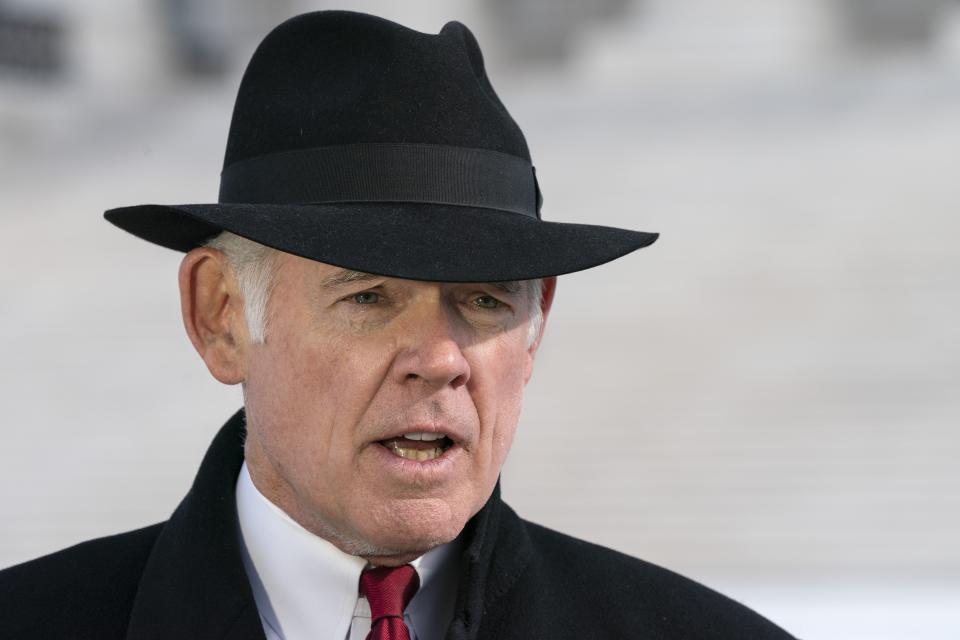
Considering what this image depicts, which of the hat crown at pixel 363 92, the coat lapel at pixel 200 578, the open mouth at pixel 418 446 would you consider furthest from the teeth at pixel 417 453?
the hat crown at pixel 363 92

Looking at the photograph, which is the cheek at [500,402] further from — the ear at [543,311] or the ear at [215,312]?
the ear at [215,312]

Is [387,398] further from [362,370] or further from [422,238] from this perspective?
[422,238]

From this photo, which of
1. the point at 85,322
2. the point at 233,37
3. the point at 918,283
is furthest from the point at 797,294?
the point at 233,37

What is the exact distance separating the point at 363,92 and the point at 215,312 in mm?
440

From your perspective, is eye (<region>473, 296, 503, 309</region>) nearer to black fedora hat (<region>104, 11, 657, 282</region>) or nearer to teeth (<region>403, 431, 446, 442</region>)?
black fedora hat (<region>104, 11, 657, 282</region>)

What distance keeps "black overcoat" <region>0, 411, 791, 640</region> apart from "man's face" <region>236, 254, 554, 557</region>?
160 millimetres

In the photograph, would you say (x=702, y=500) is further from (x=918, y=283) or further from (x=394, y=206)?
(x=394, y=206)

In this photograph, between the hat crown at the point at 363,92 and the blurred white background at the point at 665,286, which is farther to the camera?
the blurred white background at the point at 665,286

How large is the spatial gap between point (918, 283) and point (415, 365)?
11816mm

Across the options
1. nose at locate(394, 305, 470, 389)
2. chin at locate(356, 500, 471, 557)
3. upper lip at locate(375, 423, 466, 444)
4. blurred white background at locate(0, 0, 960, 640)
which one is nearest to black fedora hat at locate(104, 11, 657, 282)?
nose at locate(394, 305, 470, 389)

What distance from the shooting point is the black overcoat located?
7.68 feet

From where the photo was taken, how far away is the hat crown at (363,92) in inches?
91.7

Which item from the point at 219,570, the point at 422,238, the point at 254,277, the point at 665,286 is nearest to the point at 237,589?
the point at 219,570

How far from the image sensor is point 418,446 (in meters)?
2.23
